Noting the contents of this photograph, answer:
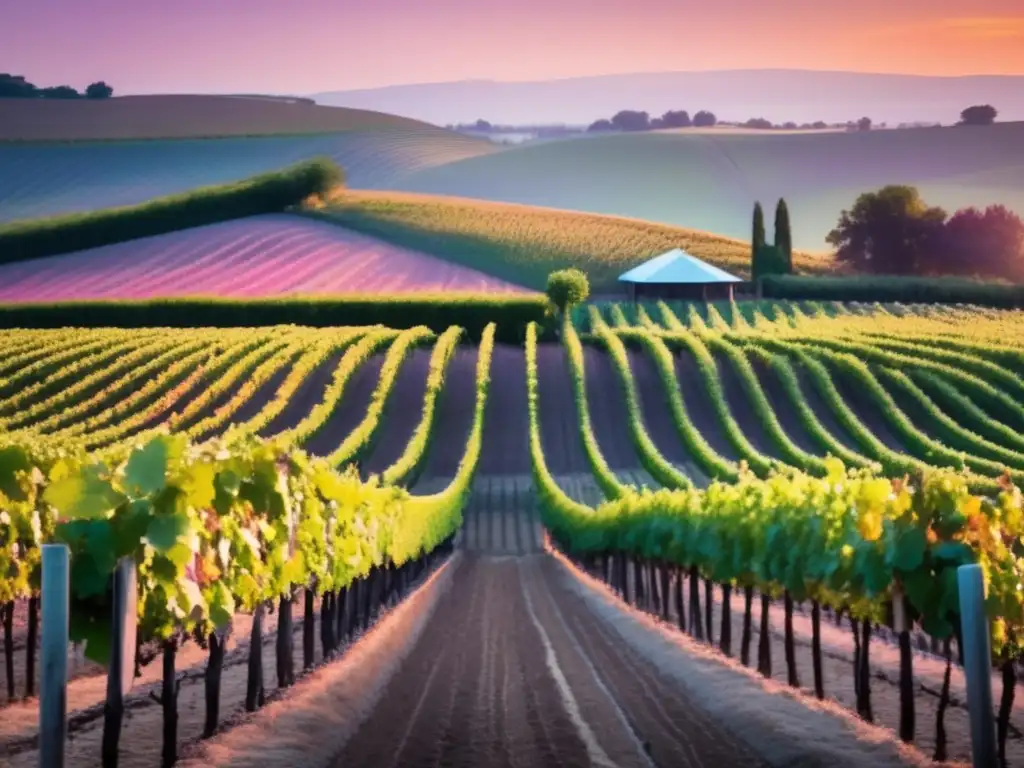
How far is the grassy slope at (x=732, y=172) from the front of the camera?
63125 millimetres

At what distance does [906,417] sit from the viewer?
3819 centimetres

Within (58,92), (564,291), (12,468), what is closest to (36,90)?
(58,92)

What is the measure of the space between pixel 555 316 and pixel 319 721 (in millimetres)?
42427

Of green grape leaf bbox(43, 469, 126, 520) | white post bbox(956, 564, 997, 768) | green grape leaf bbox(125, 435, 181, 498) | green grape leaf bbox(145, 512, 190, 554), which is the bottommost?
white post bbox(956, 564, 997, 768)

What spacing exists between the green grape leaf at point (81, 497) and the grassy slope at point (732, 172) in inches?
2254

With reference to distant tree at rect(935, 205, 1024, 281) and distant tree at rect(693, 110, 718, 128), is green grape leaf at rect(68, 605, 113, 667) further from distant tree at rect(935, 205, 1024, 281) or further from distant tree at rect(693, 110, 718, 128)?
distant tree at rect(693, 110, 718, 128)

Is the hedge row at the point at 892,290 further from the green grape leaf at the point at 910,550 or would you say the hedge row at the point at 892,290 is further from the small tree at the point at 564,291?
the green grape leaf at the point at 910,550

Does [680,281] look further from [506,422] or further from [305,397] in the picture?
[305,397]

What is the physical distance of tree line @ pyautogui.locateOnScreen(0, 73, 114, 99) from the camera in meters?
60.4

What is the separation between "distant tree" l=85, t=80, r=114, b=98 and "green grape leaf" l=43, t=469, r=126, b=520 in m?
65.5

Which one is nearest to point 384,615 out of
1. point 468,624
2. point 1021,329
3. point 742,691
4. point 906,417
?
point 468,624

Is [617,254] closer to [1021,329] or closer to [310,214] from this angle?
[310,214]

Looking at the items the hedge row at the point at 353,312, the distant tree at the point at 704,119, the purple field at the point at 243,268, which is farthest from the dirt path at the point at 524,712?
the distant tree at the point at 704,119

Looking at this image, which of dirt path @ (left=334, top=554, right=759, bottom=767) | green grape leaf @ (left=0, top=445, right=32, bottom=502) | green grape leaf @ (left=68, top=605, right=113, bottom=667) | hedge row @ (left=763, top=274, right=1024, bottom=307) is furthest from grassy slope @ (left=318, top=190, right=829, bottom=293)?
green grape leaf @ (left=68, top=605, right=113, bottom=667)
